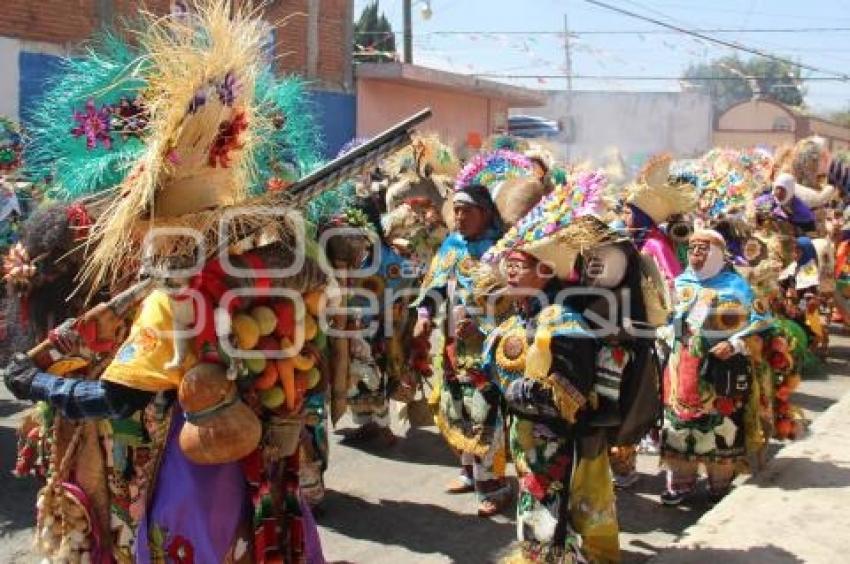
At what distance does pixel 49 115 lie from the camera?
11.2 ft

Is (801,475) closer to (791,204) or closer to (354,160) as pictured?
(354,160)

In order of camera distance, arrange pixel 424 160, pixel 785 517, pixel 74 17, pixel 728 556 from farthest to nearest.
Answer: pixel 74 17 → pixel 424 160 → pixel 785 517 → pixel 728 556

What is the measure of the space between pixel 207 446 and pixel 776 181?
26.3 ft

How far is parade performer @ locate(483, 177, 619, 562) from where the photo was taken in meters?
3.65

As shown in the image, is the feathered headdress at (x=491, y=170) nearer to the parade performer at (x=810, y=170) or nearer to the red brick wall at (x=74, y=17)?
the red brick wall at (x=74, y=17)

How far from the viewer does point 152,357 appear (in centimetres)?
280

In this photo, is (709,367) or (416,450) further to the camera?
(416,450)

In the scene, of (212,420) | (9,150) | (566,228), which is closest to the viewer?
(212,420)

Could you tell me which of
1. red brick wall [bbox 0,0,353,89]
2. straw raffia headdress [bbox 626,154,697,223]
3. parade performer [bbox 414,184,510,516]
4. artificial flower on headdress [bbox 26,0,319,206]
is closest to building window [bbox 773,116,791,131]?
red brick wall [bbox 0,0,353,89]

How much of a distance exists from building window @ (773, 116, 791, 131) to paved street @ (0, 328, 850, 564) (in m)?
40.4

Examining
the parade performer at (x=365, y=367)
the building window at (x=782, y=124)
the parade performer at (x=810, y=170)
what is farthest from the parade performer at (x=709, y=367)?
the building window at (x=782, y=124)

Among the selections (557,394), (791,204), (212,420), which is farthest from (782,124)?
(212,420)

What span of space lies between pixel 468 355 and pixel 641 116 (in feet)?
147

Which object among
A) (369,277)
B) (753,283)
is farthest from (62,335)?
(753,283)
